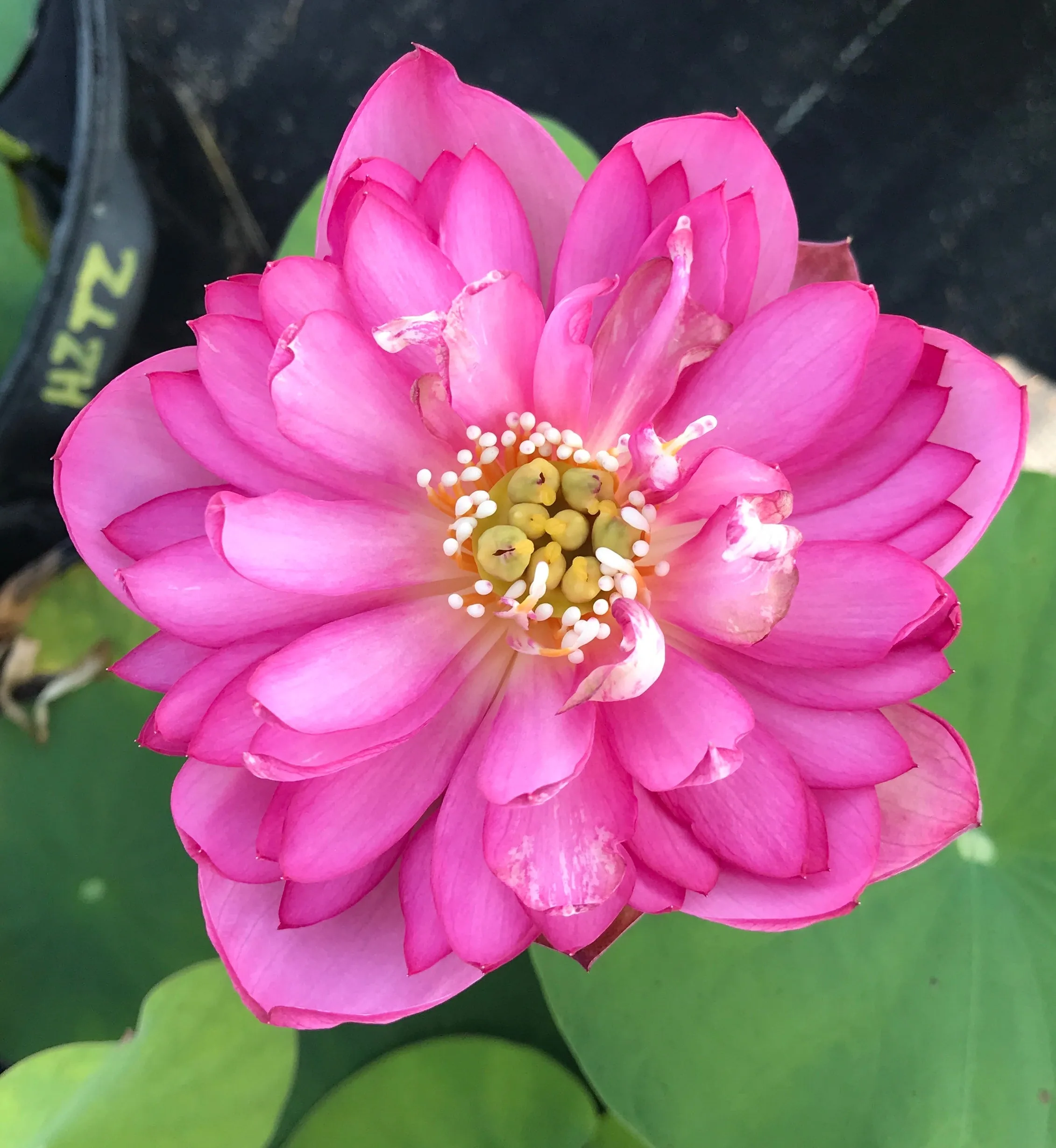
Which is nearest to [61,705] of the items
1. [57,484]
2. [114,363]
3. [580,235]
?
[114,363]

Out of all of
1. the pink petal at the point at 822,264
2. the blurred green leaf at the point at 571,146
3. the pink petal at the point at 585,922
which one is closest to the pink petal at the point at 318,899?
the pink petal at the point at 585,922

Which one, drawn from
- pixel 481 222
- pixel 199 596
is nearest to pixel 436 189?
pixel 481 222

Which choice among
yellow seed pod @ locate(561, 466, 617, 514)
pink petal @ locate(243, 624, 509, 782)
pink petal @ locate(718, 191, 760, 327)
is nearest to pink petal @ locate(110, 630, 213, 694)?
pink petal @ locate(243, 624, 509, 782)

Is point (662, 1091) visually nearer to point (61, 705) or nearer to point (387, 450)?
point (387, 450)

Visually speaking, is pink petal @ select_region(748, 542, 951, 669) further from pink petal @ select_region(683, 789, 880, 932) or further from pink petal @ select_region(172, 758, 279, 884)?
pink petal @ select_region(172, 758, 279, 884)

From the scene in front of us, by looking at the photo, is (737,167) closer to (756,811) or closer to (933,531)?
(933,531)

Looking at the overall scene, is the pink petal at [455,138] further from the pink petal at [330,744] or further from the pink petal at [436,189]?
the pink petal at [330,744]

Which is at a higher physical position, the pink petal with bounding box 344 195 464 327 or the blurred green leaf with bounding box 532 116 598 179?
the pink petal with bounding box 344 195 464 327
